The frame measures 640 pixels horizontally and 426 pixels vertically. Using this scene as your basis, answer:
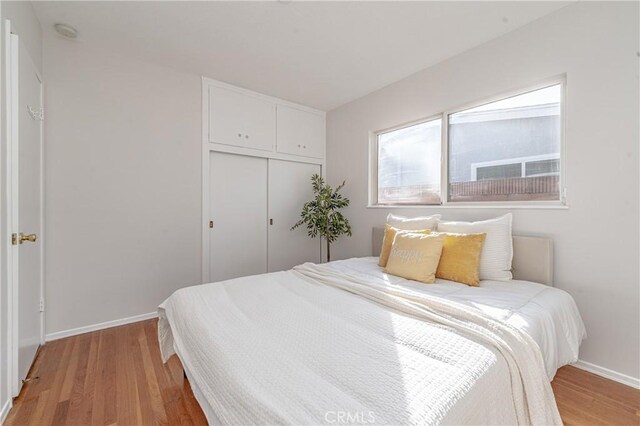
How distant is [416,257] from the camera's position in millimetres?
2057

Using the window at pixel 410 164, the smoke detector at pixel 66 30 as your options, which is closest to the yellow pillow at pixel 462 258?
the window at pixel 410 164

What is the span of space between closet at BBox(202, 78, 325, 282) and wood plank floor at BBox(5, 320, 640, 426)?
125 centimetres

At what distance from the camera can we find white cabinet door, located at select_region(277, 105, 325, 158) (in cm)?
373

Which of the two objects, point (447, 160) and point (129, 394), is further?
point (447, 160)

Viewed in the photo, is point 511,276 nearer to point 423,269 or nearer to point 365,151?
point 423,269

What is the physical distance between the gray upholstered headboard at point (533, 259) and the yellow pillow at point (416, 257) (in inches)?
23.9

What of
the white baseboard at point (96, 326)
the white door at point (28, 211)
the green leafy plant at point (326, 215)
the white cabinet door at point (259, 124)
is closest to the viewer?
the white door at point (28, 211)

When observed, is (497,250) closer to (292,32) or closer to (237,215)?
(292,32)

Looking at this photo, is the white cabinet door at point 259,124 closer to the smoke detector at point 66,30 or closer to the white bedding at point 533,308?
the smoke detector at point 66,30

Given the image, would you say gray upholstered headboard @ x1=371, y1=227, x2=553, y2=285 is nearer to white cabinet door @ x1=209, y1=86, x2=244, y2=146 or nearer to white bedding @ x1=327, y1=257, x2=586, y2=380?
white bedding @ x1=327, y1=257, x2=586, y2=380

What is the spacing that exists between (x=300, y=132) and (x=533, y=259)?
3.01 metres

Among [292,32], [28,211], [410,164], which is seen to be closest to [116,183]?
[28,211]

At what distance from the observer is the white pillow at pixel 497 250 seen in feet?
6.56

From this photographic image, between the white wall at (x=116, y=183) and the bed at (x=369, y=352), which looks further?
the white wall at (x=116, y=183)
